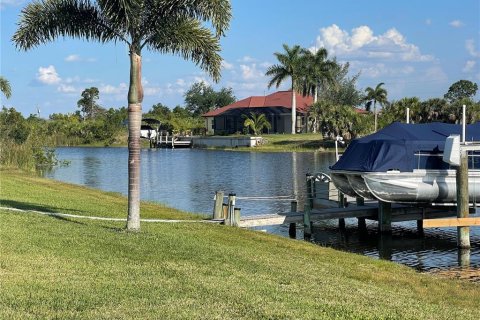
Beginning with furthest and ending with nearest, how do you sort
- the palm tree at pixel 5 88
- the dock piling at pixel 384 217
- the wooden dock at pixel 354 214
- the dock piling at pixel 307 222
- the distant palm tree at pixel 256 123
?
1. the distant palm tree at pixel 256 123
2. the palm tree at pixel 5 88
3. the dock piling at pixel 384 217
4. the dock piling at pixel 307 222
5. the wooden dock at pixel 354 214

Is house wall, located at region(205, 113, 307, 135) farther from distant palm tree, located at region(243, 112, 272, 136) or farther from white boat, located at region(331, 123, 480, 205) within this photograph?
white boat, located at region(331, 123, 480, 205)

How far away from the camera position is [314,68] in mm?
93000

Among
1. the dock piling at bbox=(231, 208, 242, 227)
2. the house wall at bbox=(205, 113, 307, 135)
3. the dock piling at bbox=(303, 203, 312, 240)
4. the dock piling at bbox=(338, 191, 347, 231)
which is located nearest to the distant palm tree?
the house wall at bbox=(205, 113, 307, 135)

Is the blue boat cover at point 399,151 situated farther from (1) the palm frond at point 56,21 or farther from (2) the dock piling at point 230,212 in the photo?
(1) the palm frond at point 56,21

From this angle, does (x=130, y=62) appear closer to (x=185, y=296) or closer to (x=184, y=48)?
(x=184, y=48)

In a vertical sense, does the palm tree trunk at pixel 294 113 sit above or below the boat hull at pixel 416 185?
above

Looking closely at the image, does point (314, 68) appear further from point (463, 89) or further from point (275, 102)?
point (463, 89)

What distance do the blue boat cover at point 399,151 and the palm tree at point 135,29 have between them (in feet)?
22.3

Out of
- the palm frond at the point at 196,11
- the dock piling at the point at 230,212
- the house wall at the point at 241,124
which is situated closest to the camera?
the palm frond at the point at 196,11

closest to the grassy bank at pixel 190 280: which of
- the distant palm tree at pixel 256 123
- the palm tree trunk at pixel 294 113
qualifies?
the palm tree trunk at pixel 294 113

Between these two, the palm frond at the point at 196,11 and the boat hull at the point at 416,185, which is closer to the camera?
the palm frond at the point at 196,11

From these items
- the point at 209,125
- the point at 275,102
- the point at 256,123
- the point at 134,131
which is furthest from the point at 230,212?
the point at 209,125

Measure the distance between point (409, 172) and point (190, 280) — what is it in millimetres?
12393

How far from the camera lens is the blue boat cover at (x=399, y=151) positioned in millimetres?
19672
